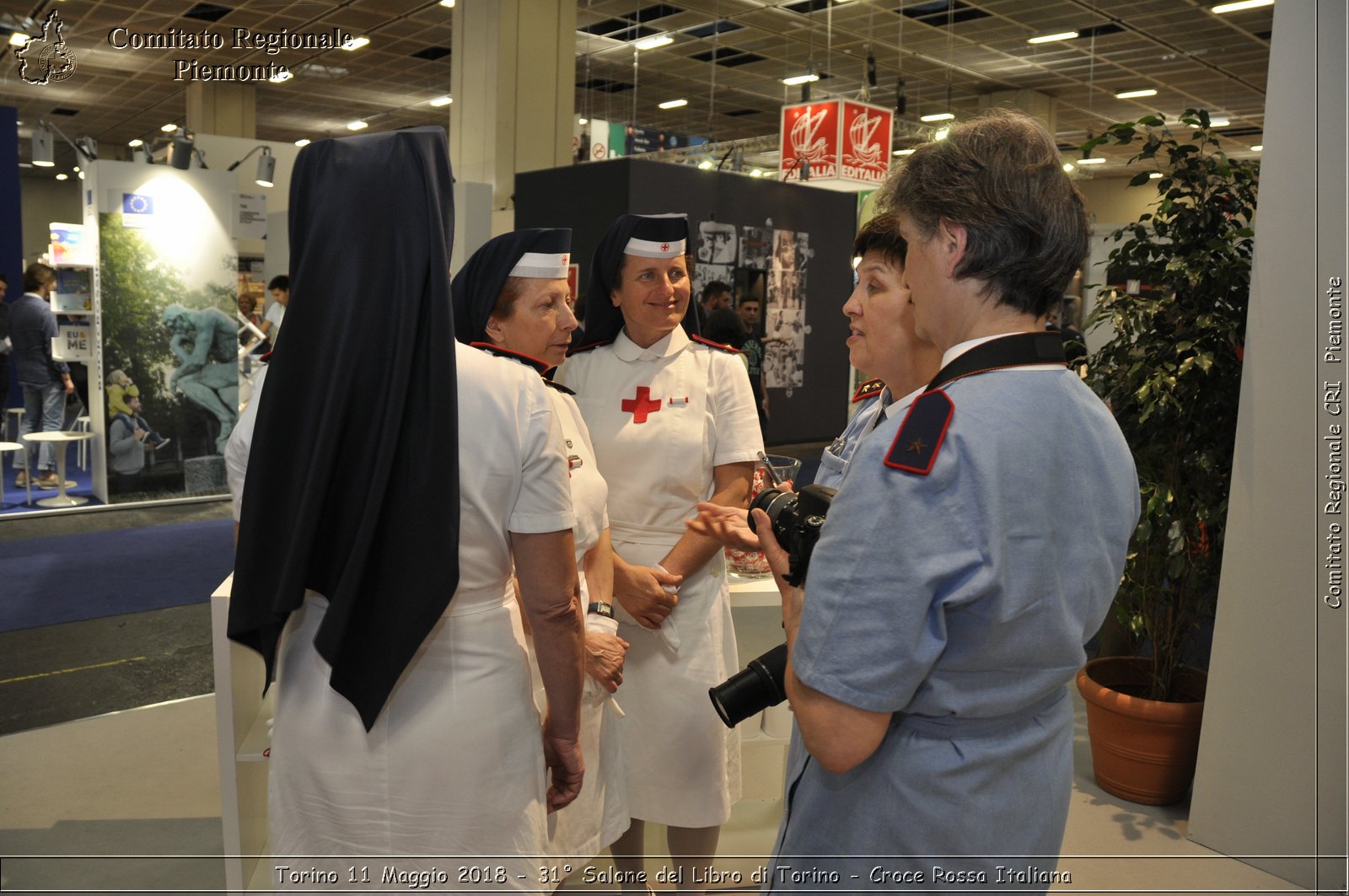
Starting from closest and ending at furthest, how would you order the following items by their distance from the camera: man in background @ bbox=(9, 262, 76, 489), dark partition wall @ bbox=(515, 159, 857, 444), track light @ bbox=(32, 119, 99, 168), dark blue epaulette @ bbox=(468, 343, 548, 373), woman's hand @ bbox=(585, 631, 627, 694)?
1. dark blue epaulette @ bbox=(468, 343, 548, 373)
2. woman's hand @ bbox=(585, 631, 627, 694)
3. dark partition wall @ bbox=(515, 159, 857, 444)
4. track light @ bbox=(32, 119, 99, 168)
5. man in background @ bbox=(9, 262, 76, 489)

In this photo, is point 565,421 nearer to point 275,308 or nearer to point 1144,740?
point 1144,740

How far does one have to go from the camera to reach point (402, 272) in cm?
137

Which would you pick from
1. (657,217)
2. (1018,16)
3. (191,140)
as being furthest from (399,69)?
(657,217)

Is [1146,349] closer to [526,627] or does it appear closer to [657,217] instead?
[657,217]

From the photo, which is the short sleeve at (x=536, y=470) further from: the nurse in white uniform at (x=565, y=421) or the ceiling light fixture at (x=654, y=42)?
the ceiling light fixture at (x=654, y=42)

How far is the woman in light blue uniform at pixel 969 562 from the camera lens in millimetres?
1062

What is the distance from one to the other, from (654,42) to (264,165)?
5689mm

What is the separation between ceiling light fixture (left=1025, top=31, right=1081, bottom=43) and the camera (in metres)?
11.8

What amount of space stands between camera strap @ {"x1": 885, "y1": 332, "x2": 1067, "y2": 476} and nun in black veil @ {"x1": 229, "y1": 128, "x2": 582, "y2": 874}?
622 millimetres

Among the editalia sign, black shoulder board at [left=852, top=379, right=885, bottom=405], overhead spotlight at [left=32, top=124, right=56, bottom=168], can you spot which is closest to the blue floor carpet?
overhead spotlight at [left=32, top=124, right=56, bottom=168]

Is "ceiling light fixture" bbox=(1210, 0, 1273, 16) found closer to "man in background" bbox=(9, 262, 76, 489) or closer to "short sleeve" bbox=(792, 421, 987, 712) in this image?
"man in background" bbox=(9, 262, 76, 489)

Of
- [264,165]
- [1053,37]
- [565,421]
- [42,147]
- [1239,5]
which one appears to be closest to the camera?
[565,421]

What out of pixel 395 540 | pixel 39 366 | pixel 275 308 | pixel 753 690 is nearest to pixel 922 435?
pixel 753 690

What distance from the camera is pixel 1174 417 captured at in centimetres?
324
